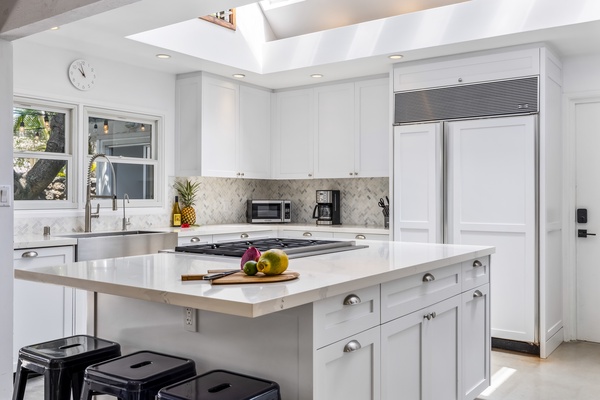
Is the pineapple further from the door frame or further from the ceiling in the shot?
the door frame

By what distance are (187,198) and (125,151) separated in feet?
2.49

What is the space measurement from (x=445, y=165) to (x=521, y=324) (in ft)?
4.48

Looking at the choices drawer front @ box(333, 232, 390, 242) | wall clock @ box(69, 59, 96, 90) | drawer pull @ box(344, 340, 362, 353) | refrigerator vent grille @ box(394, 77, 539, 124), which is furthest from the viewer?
drawer front @ box(333, 232, 390, 242)

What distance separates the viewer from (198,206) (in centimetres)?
551

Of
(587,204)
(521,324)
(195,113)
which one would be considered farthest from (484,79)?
(195,113)

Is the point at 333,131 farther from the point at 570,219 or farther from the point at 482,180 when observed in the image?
the point at 570,219

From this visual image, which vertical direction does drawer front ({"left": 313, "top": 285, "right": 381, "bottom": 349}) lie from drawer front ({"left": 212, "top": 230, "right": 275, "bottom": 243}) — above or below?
below

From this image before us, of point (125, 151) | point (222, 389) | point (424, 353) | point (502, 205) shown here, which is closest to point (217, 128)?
point (125, 151)

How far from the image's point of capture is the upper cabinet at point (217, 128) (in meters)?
5.08

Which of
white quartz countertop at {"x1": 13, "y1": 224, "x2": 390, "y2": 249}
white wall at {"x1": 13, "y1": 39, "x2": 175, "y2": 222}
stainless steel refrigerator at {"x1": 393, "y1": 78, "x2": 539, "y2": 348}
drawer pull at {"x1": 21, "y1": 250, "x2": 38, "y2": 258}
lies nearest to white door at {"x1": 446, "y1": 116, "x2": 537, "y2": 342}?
stainless steel refrigerator at {"x1": 393, "y1": 78, "x2": 539, "y2": 348}

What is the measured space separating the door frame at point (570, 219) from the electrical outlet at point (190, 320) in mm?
3579

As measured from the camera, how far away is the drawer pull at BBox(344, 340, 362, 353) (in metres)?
2.01

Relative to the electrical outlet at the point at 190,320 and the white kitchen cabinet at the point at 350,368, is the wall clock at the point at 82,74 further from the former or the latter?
the white kitchen cabinet at the point at 350,368

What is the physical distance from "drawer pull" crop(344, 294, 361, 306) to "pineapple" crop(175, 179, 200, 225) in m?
3.44
